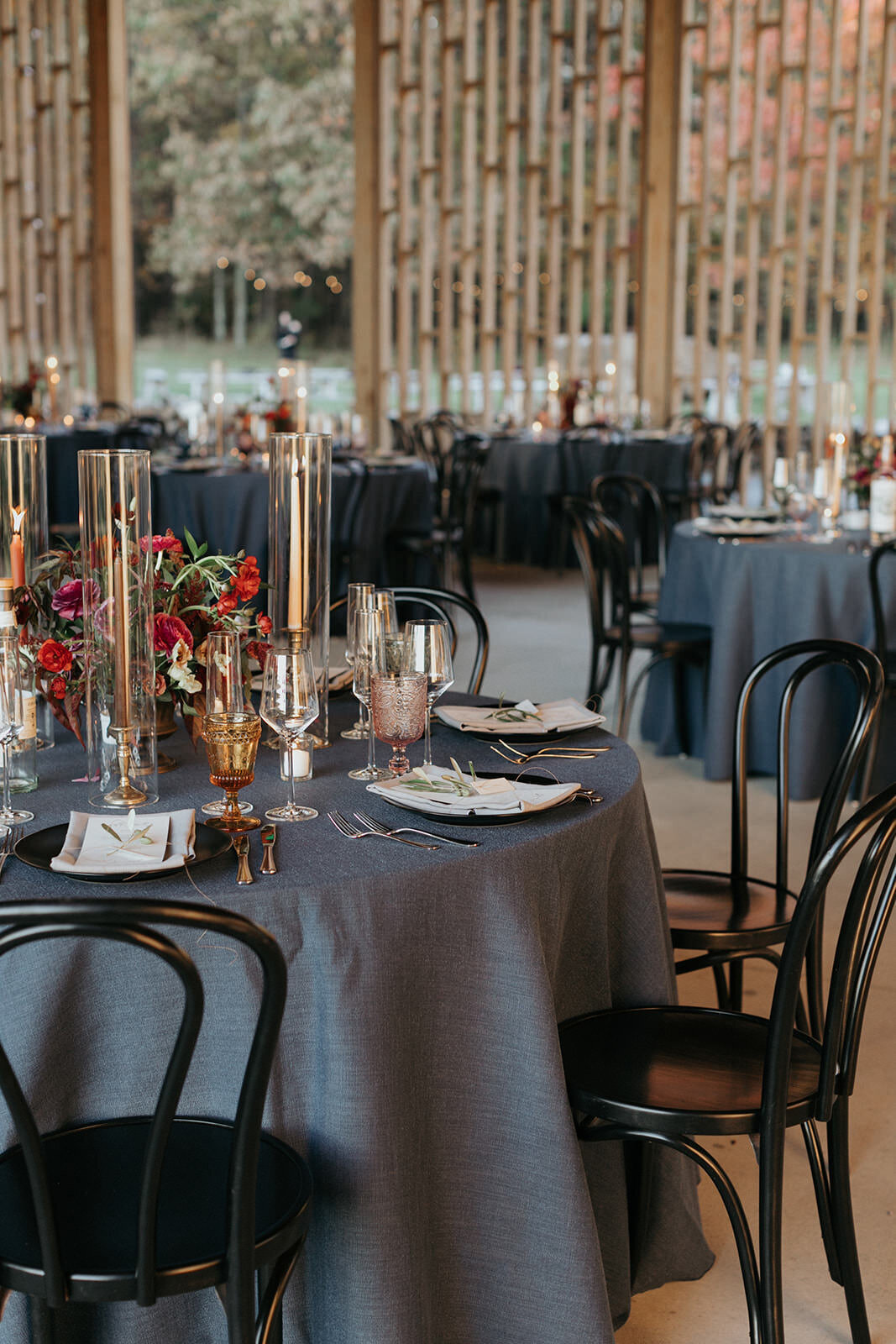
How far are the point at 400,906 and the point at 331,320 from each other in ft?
62.7

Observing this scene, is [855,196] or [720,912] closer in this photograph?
[720,912]

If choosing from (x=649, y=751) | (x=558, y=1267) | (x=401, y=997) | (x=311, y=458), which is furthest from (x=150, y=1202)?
(x=649, y=751)

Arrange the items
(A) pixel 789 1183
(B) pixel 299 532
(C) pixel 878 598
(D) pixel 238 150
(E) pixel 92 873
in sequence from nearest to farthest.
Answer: (E) pixel 92 873 < (B) pixel 299 532 < (A) pixel 789 1183 < (C) pixel 878 598 < (D) pixel 238 150

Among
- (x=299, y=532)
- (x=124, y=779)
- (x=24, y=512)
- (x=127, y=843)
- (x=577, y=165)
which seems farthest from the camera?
(x=577, y=165)

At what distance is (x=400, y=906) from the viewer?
173cm

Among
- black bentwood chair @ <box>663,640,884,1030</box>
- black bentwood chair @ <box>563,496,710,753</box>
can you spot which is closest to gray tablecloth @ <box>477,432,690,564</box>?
black bentwood chair @ <box>563,496,710,753</box>

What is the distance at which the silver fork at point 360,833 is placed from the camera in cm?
184

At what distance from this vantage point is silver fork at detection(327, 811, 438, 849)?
72.5 inches

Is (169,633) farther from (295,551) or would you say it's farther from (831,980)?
(831,980)

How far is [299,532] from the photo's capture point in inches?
90.0

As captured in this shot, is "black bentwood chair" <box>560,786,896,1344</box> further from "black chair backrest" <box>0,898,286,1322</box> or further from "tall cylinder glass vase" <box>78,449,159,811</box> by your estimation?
"tall cylinder glass vase" <box>78,449,159,811</box>

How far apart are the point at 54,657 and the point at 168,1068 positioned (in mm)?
852

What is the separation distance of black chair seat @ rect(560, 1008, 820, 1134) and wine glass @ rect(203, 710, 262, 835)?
1.86ft

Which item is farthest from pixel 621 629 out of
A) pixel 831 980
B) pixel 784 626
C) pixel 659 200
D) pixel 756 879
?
pixel 659 200
